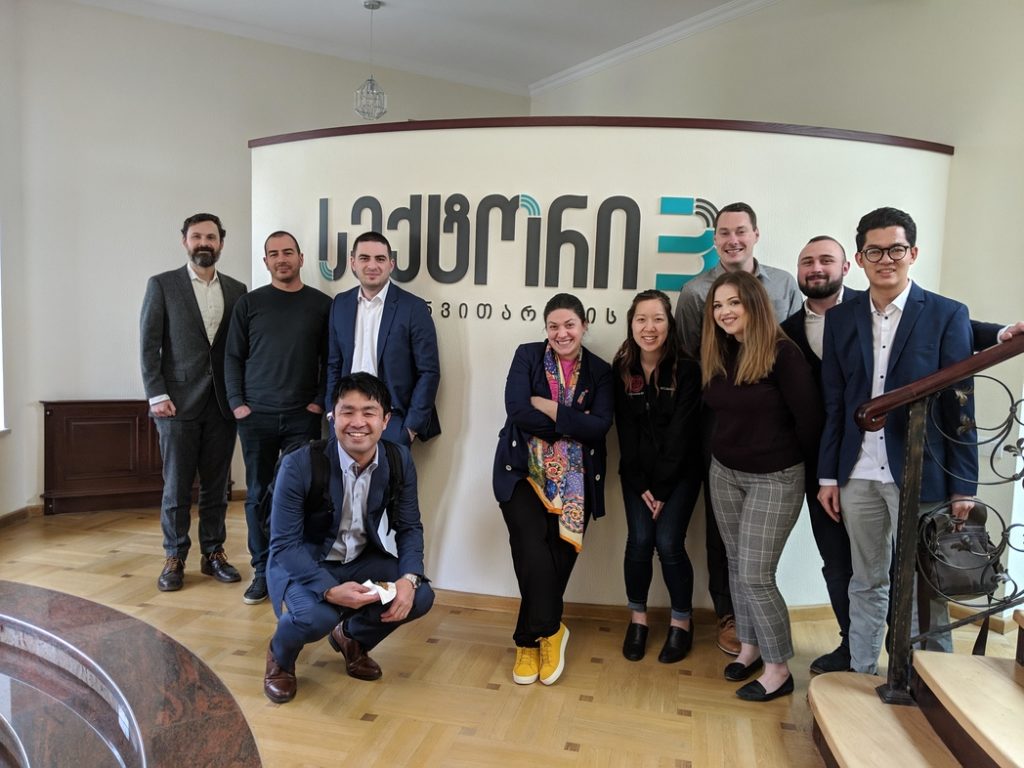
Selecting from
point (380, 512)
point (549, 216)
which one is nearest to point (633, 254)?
point (549, 216)

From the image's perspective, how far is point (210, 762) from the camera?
5.48 feet

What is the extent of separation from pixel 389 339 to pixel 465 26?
332 cm

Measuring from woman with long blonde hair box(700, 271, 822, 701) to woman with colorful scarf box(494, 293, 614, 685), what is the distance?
0.47 m

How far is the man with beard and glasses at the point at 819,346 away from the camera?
2.88 m

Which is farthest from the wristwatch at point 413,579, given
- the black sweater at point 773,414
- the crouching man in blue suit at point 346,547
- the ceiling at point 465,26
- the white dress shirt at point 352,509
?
the ceiling at point 465,26

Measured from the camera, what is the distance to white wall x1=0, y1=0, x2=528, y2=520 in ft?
15.7

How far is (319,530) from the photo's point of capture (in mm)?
2838

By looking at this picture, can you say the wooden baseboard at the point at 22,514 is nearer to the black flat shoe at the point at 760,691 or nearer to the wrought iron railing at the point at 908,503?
the black flat shoe at the point at 760,691

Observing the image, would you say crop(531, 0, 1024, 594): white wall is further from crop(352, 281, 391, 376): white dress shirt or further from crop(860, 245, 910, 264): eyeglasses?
crop(352, 281, 391, 376): white dress shirt

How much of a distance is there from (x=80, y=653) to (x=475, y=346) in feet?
6.36

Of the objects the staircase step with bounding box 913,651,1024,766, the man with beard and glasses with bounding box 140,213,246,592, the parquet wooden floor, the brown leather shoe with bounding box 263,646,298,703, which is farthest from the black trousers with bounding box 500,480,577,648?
the man with beard and glasses with bounding box 140,213,246,592

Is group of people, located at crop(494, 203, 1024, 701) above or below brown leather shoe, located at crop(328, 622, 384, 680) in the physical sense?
above

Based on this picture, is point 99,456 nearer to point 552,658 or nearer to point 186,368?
point 186,368

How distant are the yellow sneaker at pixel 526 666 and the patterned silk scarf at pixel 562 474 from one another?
1.39 ft
